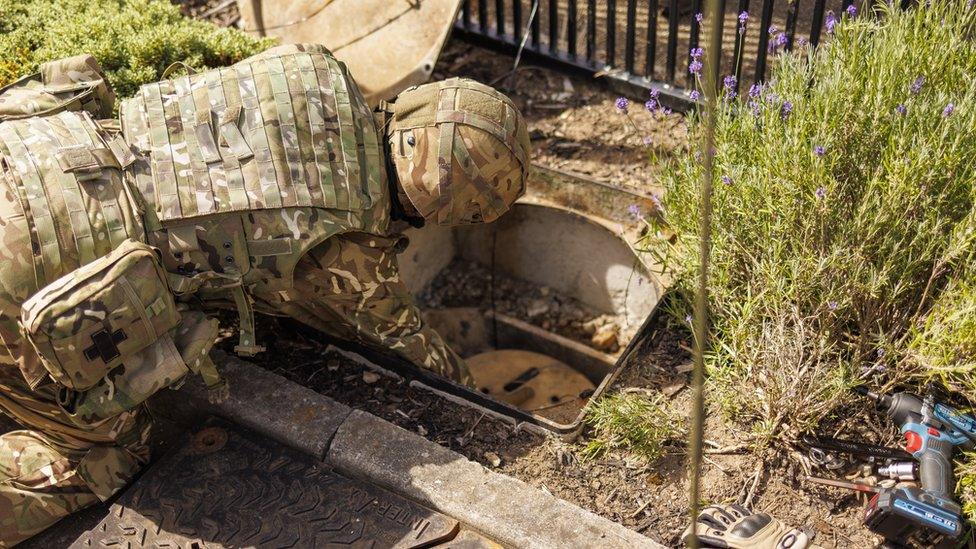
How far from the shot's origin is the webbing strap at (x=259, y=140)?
123 inches

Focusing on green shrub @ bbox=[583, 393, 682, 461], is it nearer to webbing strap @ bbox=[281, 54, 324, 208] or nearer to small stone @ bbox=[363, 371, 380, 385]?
small stone @ bbox=[363, 371, 380, 385]

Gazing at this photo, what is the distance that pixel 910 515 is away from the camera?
271 centimetres

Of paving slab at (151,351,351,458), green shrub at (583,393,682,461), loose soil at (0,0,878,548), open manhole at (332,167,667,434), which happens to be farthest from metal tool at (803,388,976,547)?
paving slab at (151,351,351,458)

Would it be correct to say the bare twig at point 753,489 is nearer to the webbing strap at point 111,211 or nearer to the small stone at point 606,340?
the small stone at point 606,340

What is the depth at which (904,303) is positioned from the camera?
11.0ft

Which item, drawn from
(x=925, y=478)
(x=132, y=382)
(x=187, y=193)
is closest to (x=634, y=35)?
(x=187, y=193)

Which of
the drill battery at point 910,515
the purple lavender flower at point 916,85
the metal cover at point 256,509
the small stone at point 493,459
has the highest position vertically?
the purple lavender flower at point 916,85

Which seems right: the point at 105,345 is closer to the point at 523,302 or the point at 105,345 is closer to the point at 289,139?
the point at 289,139

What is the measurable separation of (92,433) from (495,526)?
58.8 inches

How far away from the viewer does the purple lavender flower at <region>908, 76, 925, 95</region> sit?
3.18 meters

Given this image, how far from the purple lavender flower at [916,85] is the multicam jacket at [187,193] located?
6.28ft

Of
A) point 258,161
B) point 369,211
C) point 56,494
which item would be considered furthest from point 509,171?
point 56,494

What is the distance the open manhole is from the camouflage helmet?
1.07m

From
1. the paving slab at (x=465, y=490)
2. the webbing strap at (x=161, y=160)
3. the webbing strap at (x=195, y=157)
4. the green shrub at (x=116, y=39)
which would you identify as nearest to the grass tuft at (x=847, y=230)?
the paving slab at (x=465, y=490)
